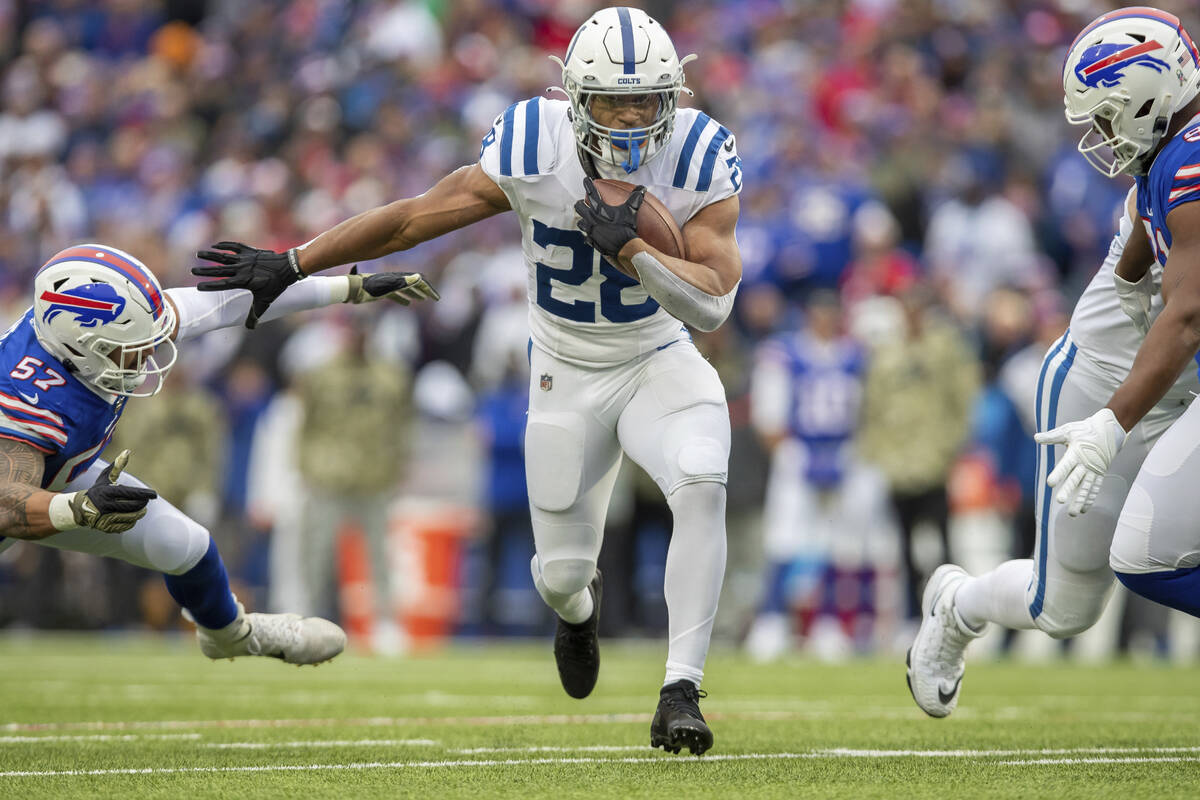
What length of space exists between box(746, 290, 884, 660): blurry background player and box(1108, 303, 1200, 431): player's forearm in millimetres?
5689

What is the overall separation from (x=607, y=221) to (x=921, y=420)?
17.8 feet

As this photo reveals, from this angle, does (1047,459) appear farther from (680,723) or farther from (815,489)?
(815,489)

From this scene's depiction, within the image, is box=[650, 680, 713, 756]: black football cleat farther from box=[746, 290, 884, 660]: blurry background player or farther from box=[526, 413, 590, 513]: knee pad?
box=[746, 290, 884, 660]: blurry background player

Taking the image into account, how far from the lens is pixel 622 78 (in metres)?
4.32

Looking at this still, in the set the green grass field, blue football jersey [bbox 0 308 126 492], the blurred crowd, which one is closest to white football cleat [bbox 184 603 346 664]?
the green grass field

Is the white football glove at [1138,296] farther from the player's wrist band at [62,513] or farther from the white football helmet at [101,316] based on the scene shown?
the player's wrist band at [62,513]

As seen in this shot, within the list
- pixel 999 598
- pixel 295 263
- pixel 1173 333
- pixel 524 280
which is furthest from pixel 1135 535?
pixel 524 280

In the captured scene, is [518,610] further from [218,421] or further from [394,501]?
[218,421]

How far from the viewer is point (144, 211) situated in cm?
1284

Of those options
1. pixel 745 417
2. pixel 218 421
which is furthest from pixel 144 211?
pixel 745 417

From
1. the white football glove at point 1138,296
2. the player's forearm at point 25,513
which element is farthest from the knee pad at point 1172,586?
the player's forearm at point 25,513

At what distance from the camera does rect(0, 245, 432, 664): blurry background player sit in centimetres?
425

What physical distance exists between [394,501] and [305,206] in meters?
3.08

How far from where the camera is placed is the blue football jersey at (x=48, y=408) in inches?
175
